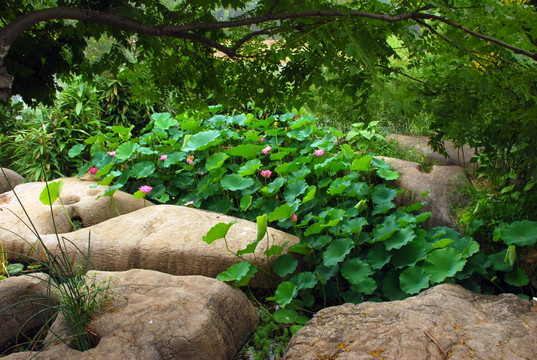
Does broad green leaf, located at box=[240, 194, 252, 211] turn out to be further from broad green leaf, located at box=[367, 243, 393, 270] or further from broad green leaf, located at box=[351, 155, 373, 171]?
broad green leaf, located at box=[367, 243, 393, 270]

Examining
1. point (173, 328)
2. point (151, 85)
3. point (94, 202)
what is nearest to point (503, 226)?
point (173, 328)

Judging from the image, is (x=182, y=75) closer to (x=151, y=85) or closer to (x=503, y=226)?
(x=151, y=85)

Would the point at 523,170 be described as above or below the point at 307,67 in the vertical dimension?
below

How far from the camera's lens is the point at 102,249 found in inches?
141

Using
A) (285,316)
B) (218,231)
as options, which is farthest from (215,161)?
(285,316)

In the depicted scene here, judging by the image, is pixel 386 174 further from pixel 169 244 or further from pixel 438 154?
pixel 169 244

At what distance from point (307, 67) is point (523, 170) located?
8.38ft

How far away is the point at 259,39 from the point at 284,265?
1782 millimetres

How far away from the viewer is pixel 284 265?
3.29m

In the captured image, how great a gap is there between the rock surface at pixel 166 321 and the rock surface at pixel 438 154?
2731 mm

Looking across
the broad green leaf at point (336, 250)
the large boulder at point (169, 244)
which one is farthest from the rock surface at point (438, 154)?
the large boulder at point (169, 244)

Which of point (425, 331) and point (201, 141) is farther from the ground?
point (201, 141)

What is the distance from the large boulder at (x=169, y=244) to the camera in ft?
11.1

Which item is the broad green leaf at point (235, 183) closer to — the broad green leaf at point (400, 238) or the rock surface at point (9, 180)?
the broad green leaf at point (400, 238)
